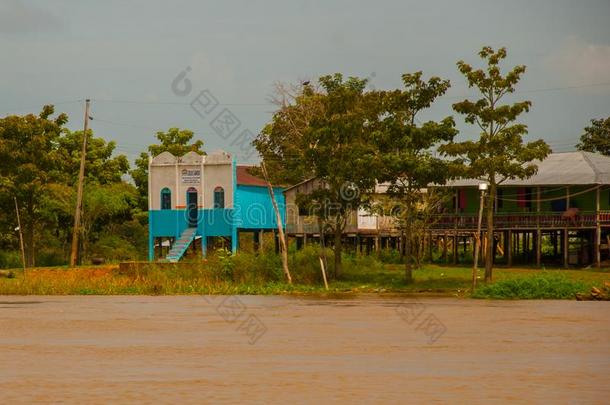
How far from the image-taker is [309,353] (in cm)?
2377

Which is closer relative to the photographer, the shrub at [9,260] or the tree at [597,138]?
the shrub at [9,260]

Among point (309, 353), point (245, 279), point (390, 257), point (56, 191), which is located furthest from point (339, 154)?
point (309, 353)

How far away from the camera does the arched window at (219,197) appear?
54438mm

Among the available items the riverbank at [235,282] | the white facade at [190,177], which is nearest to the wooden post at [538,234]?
the riverbank at [235,282]

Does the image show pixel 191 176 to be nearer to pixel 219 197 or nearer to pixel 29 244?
pixel 219 197

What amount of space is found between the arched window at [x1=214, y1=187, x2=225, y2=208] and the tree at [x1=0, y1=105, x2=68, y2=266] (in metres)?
8.40

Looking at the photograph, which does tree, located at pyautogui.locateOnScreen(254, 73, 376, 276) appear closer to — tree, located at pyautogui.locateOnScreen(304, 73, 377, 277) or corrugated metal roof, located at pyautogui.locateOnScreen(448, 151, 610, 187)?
tree, located at pyautogui.locateOnScreen(304, 73, 377, 277)

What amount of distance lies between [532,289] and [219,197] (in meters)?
19.5

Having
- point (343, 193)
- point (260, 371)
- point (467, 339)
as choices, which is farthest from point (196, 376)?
point (343, 193)

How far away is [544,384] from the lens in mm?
19406

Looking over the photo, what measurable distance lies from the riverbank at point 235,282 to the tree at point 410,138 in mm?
1765

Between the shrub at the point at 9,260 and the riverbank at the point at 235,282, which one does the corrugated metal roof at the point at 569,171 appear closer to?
the riverbank at the point at 235,282

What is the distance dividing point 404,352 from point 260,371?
13.3 feet

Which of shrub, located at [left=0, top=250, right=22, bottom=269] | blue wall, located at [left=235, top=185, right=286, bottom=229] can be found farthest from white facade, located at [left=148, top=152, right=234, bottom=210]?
shrub, located at [left=0, top=250, right=22, bottom=269]
